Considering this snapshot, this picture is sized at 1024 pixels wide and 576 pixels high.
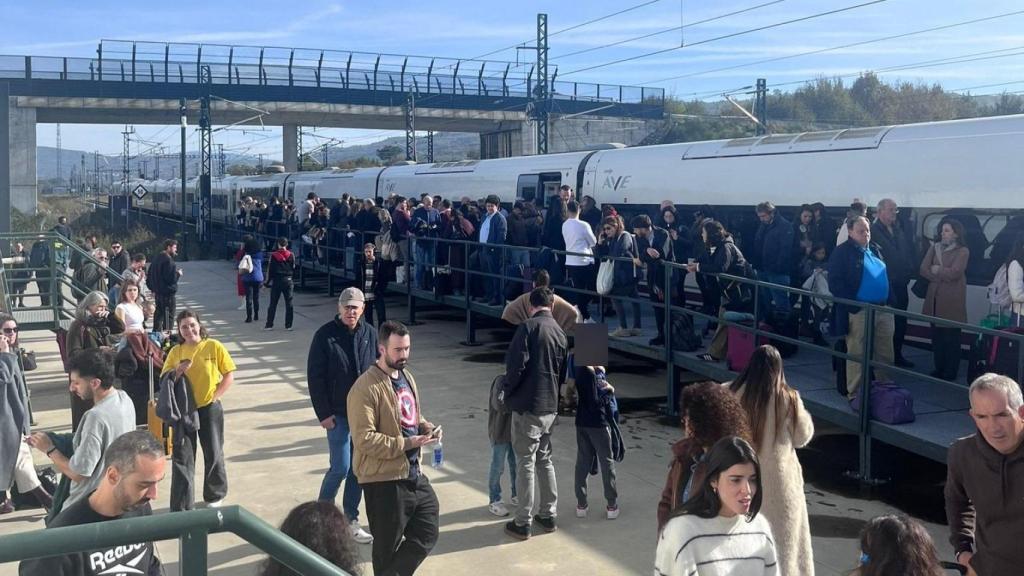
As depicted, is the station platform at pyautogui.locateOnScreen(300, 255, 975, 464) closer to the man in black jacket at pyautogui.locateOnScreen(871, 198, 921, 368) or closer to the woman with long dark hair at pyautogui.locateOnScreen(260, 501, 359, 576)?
the man in black jacket at pyautogui.locateOnScreen(871, 198, 921, 368)

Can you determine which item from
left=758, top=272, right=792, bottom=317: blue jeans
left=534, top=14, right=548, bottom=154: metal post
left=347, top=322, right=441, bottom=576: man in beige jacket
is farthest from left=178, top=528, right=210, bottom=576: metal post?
left=534, top=14, right=548, bottom=154: metal post

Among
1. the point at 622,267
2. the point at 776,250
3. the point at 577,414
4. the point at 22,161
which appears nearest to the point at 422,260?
the point at 622,267

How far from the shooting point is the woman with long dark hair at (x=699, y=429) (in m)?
4.10

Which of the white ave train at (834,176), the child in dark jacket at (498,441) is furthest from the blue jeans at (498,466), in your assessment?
the white ave train at (834,176)

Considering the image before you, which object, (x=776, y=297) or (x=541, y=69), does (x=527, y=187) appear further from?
(x=541, y=69)

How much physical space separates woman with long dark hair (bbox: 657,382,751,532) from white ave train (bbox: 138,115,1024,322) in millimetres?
6969

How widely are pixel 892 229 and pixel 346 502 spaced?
643 cm

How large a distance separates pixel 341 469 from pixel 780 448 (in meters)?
3.39

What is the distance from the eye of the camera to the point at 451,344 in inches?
615

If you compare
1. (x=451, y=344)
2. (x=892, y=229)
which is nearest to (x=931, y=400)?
(x=892, y=229)

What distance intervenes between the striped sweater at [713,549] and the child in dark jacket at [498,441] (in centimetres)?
368

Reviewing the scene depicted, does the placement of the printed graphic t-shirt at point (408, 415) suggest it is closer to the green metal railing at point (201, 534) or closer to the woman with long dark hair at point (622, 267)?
the green metal railing at point (201, 534)

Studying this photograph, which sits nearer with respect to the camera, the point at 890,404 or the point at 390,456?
the point at 390,456

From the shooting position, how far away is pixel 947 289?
943 cm
